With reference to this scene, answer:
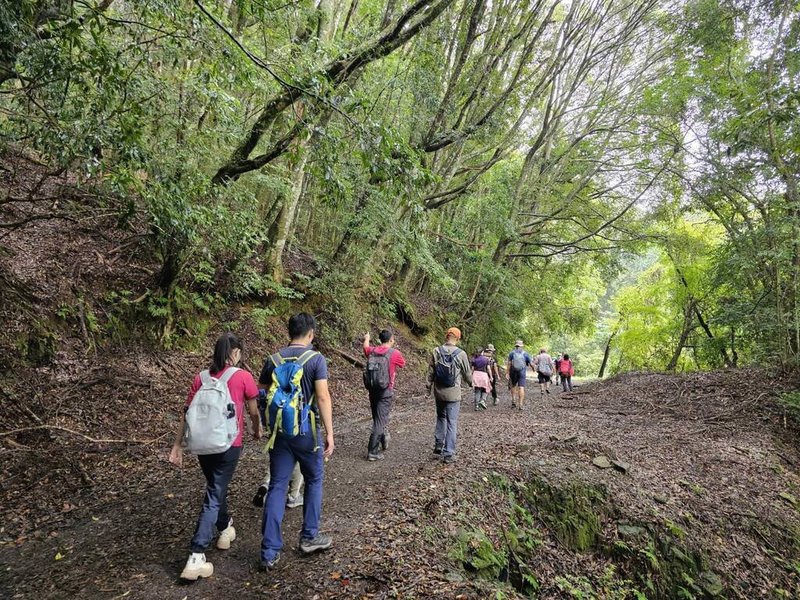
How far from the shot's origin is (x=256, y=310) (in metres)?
10.3

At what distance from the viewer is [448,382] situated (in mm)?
5930

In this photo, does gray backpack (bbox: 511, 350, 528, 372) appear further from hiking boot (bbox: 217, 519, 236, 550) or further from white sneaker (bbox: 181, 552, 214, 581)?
white sneaker (bbox: 181, 552, 214, 581)

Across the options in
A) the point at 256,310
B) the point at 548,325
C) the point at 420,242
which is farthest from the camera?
the point at 548,325

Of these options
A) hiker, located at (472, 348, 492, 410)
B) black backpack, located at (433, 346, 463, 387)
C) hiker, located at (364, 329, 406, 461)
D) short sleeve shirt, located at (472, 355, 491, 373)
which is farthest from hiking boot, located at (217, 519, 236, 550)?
short sleeve shirt, located at (472, 355, 491, 373)

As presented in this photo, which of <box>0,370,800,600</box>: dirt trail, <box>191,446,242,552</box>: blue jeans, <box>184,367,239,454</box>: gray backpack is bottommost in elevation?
<box>0,370,800,600</box>: dirt trail

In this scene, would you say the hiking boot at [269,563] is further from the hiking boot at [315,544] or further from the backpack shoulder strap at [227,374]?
the backpack shoulder strap at [227,374]

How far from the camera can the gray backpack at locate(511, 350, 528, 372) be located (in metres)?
11.6

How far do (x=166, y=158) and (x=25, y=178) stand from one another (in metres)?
6.88

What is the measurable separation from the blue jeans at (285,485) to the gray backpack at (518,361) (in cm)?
888

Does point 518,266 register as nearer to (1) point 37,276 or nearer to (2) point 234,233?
(2) point 234,233

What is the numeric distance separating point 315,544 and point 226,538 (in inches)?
33.9

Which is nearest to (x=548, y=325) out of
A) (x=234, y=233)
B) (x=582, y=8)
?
(x=582, y=8)

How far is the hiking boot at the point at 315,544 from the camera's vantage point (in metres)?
3.62

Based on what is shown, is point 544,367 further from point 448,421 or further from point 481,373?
point 448,421
